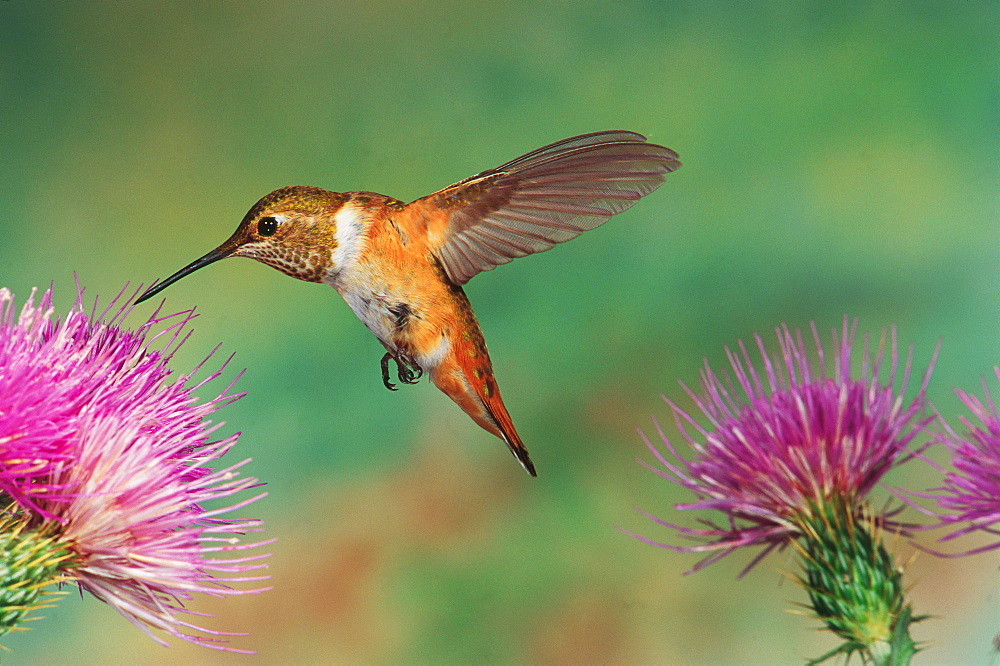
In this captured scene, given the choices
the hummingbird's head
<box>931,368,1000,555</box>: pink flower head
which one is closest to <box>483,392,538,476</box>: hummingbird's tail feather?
the hummingbird's head

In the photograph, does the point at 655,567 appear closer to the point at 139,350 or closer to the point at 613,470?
the point at 613,470

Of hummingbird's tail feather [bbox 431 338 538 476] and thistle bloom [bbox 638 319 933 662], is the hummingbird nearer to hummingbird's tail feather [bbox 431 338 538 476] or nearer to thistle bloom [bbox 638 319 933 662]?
hummingbird's tail feather [bbox 431 338 538 476]

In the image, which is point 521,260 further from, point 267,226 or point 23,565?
point 23,565

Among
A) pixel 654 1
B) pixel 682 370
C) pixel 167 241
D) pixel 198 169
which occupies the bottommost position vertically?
pixel 682 370

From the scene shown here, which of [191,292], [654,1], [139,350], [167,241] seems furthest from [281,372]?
[654,1]

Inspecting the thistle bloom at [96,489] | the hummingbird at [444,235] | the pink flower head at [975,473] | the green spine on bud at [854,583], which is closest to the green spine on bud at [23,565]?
the thistle bloom at [96,489]
